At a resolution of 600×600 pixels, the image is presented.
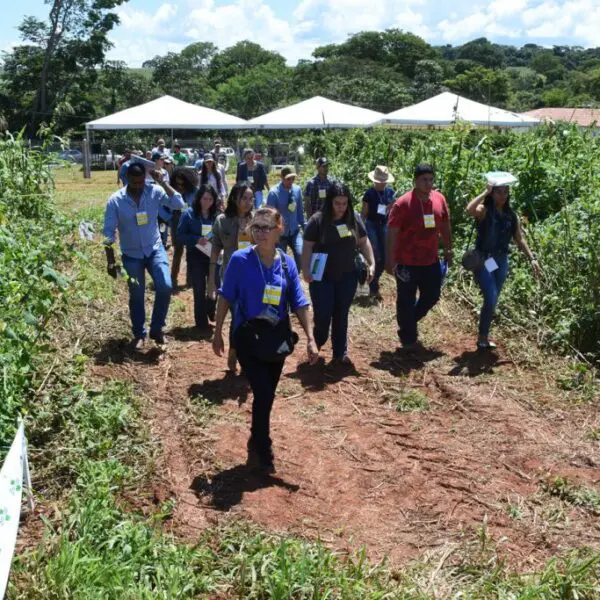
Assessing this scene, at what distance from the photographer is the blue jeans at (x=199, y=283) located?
8.32 m

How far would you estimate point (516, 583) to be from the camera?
3799 millimetres

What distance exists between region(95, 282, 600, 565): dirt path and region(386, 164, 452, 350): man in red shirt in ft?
1.60

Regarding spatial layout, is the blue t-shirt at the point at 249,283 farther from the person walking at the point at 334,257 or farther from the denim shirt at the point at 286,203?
the denim shirt at the point at 286,203

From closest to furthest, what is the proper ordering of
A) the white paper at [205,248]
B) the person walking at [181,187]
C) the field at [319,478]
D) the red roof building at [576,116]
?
the field at [319,478], the white paper at [205,248], the person walking at [181,187], the red roof building at [576,116]

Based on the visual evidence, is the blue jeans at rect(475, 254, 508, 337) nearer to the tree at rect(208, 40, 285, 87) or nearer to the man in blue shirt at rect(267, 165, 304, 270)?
the man in blue shirt at rect(267, 165, 304, 270)

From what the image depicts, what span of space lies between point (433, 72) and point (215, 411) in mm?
83214

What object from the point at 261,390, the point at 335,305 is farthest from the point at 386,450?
the point at 335,305

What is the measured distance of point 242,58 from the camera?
95938 millimetres

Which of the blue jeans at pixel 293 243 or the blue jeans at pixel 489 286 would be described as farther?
the blue jeans at pixel 293 243

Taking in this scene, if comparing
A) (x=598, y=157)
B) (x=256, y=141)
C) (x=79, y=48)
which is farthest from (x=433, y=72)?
(x=598, y=157)

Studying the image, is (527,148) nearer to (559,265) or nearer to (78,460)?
(559,265)

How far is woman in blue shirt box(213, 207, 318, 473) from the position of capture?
16.0ft

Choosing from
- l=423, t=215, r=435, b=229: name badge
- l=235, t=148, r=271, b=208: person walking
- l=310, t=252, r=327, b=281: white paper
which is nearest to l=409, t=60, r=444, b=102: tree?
l=235, t=148, r=271, b=208: person walking

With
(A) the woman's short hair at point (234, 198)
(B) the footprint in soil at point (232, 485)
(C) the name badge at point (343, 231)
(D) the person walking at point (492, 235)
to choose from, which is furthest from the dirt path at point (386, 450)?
(A) the woman's short hair at point (234, 198)
